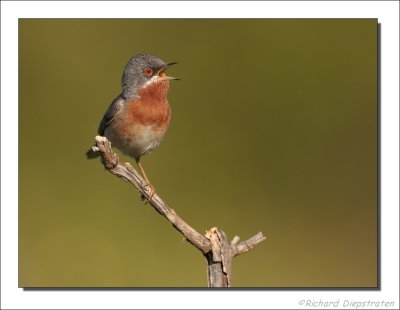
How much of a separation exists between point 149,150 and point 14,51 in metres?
1.96

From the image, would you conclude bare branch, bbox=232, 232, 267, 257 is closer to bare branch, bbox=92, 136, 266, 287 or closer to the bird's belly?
bare branch, bbox=92, 136, 266, 287

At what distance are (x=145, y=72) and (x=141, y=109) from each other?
441mm

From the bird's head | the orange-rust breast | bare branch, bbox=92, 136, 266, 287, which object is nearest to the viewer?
bare branch, bbox=92, 136, 266, 287

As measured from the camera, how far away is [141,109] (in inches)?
255

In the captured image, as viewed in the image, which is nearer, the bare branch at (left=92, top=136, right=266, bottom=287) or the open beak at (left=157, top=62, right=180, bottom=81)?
the bare branch at (left=92, top=136, right=266, bottom=287)

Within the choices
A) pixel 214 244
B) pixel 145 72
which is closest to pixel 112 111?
pixel 145 72

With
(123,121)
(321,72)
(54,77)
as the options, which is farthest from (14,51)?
(321,72)

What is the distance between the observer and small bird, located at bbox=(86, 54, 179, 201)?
6.48m

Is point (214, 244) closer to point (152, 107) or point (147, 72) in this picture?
point (152, 107)

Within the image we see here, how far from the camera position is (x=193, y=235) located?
17.1 ft

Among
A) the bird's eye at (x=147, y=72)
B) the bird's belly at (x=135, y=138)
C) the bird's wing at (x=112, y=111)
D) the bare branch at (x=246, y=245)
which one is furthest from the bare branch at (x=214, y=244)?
the bird's eye at (x=147, y=72)

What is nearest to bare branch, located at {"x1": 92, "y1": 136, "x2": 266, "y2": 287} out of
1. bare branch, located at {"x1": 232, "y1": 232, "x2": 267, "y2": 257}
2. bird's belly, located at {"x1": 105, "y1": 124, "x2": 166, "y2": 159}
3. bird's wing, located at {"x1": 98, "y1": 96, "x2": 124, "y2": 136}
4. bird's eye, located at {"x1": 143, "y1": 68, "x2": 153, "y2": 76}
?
bare branch, located at {"x1": 232, "y1": 232, "x2": 267, "y2": 257}

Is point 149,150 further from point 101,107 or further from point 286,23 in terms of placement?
point 286,23

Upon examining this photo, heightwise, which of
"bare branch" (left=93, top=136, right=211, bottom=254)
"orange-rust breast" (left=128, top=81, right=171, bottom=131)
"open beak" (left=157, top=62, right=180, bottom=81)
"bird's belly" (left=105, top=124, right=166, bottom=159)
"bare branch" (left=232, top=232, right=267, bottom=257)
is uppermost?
"open beak" (left=157, top=62, right=180, bottom=81)
